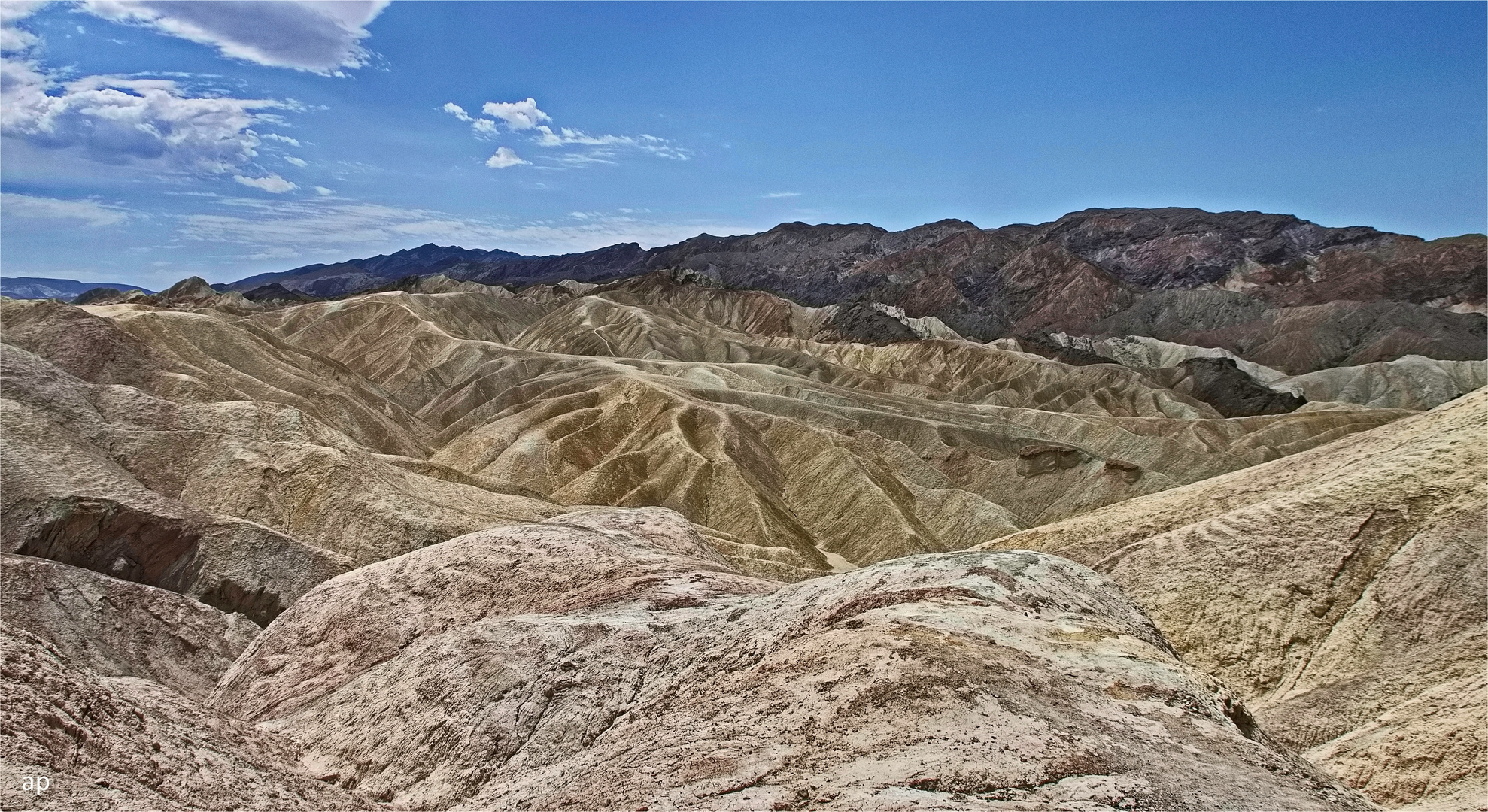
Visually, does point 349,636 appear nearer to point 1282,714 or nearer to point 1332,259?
point 1282,714

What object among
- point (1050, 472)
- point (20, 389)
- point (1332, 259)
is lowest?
point (1050, 472)

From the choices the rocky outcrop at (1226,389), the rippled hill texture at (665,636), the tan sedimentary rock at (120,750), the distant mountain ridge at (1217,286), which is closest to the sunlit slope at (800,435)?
the rippled hill texture at (665,636)

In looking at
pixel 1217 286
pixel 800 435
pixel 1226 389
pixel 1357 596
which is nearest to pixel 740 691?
pixel 1357 596

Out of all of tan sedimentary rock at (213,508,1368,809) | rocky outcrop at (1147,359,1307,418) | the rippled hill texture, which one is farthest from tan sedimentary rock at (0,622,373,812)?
rocky outcrop at (1147,359,1307,418)

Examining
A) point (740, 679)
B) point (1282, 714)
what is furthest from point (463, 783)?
point (1282, 714)

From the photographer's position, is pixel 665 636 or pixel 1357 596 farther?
pixel 1357 596

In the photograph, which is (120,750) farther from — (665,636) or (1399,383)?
(1399,383)
